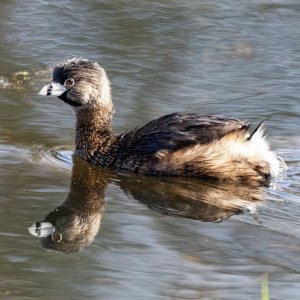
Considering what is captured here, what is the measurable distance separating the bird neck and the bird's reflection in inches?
4.1

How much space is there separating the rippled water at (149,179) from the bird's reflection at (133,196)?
0.05 ft

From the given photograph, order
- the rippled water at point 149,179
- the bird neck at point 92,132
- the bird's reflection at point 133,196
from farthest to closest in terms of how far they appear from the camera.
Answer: the bird neck at point 92,132
the bird's reflection at point 133,196
the rippled water at point 149,179

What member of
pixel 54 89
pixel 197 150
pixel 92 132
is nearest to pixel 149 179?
pixel 197 150

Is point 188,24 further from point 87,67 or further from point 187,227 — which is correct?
point 187,227

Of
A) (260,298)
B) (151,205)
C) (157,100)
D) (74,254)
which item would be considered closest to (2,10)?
(157,100)

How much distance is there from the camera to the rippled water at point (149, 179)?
5.34 metres

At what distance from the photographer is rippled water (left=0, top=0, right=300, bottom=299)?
5340 mm

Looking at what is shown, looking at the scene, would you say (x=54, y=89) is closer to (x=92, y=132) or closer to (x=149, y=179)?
(x=92, y=132)

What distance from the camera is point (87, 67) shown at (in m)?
8.22

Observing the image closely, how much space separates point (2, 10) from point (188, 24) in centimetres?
194

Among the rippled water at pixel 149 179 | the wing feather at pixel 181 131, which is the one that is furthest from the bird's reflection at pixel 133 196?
the wing feather at pixel 181 131

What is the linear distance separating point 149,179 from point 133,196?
0.56 meters

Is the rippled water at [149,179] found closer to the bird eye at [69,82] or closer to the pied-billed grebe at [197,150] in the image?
the pied-billed grebe at [197,150]

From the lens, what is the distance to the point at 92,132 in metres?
8.09
